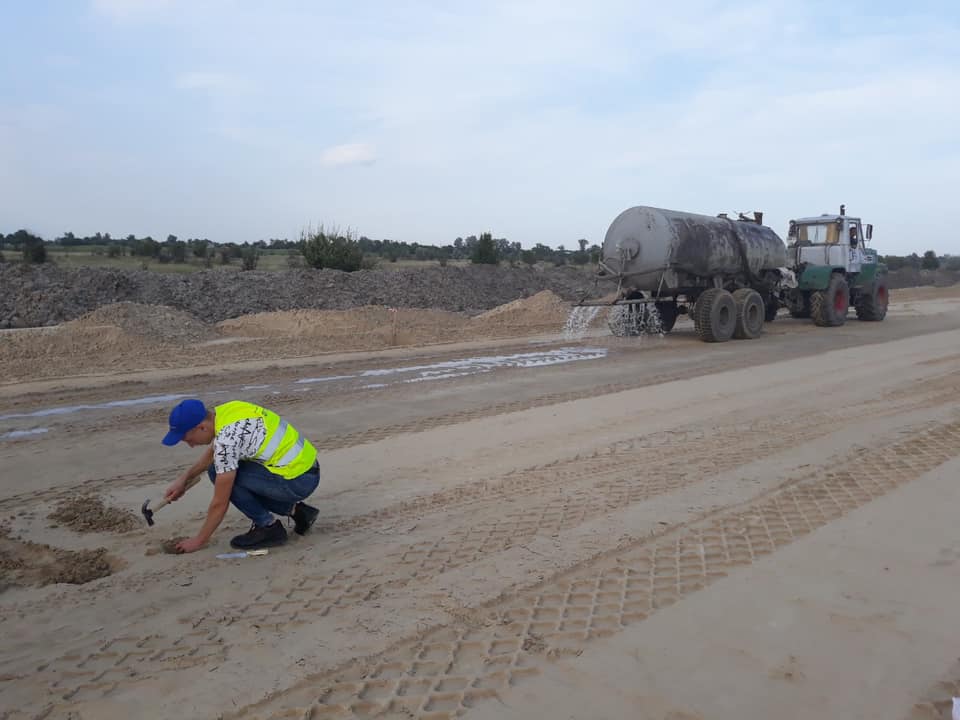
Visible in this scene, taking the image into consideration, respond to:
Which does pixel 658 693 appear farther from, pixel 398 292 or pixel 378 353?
pixel 398 292

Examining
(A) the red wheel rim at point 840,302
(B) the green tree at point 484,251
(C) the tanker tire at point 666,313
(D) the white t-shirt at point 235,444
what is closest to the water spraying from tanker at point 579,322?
(C) the tanker tire at point 666,313

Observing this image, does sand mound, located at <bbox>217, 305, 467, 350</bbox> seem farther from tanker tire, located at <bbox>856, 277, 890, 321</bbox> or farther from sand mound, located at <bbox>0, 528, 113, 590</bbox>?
sand mound, located at <bbox>0, 528, 113, 590</bbox>

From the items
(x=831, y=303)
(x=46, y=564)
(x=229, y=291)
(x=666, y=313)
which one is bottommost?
(x=46, y=564)

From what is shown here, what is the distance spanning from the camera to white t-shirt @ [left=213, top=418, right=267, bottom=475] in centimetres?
477

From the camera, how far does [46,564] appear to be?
16.0 ft

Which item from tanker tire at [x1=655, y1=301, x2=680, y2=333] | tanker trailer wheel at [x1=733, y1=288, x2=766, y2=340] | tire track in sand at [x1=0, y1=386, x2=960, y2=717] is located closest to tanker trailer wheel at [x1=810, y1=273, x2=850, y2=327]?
tanker trailer wheel at [x1=733, y1=288, x2=766, y2=340]

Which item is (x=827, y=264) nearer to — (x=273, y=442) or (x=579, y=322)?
(x=579, y=322)

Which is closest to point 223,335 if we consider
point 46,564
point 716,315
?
point 716,315

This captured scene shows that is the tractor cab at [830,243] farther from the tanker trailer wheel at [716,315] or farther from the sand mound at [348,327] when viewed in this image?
the sand mound at [348,327]

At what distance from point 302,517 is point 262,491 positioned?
1.39 feet

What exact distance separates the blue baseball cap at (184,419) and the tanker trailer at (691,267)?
12874 millimetres

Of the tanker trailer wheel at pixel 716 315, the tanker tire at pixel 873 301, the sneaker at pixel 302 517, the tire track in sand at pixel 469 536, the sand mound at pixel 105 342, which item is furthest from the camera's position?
the tanker tire at pixel 873 301

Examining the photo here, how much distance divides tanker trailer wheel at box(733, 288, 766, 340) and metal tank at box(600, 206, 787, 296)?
2.00 feet

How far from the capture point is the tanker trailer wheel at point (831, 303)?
20141mm
